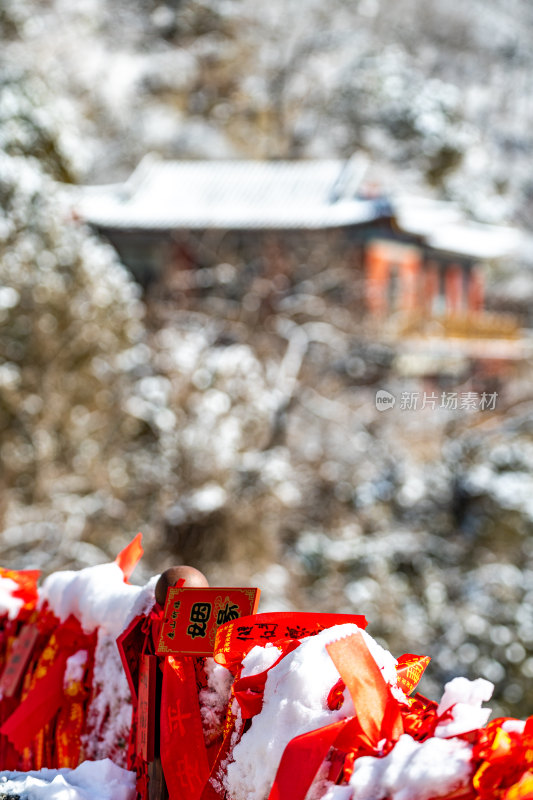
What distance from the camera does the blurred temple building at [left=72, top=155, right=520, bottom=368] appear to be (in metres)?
8.23

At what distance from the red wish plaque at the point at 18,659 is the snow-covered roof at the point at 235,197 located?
7501mm

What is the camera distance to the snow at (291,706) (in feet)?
2.33

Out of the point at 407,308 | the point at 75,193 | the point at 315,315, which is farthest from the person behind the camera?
the point at 407,308

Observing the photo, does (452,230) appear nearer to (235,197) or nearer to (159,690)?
(235,197)

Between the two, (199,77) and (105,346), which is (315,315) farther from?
(199,77)

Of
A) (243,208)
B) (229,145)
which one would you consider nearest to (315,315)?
(243,208)

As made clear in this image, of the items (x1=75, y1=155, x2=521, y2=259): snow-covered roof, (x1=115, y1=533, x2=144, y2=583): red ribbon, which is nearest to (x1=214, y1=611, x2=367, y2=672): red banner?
(x1=115, y1=533, x2=144, y2=583): red ribbon

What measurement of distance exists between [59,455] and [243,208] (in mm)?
4135

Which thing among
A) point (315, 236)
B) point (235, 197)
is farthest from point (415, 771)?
point (235, 197)

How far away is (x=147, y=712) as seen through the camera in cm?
85

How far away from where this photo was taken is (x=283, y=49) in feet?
38.4

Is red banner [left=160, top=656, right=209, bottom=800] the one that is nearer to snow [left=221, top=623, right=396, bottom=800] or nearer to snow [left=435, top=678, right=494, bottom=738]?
snow [left=221, top=623, right=396, bottom=800]

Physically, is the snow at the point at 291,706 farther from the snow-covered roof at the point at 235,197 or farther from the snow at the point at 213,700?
the snow-covered roof at the point at 235,197

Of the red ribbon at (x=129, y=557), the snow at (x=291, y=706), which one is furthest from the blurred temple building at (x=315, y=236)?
the snow at (x=291, y=706)
